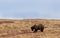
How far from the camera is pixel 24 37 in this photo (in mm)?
30453

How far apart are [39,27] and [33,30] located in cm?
124

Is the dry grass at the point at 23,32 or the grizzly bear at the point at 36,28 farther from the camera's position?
the grizzly bear at the point at 36,28

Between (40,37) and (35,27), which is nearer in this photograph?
(40,37)

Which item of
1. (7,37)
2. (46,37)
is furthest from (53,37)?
(7,37)

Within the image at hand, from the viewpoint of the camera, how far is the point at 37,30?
41.3m

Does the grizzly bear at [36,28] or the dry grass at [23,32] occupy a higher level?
the grizzly bear at [36,28]

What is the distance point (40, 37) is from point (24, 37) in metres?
2.10

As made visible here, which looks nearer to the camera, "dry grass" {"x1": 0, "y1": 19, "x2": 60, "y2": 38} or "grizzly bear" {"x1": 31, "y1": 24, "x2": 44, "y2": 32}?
"dry grass" {"x1": 0, "y1": 19, "x2": 60, "y2": 38}

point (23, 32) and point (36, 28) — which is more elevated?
point (36, 28)

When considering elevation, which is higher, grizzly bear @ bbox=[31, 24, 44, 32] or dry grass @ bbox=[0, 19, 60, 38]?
grizzly bear @ bbox=[31, 24, 44, 32]

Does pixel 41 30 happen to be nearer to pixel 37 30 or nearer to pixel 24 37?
pixel 37 30

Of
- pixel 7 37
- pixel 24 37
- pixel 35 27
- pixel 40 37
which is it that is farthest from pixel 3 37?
pixel 35 27

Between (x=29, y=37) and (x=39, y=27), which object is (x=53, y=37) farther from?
(x=39, y=27)

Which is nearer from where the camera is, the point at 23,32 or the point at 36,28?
the point at 23,32
